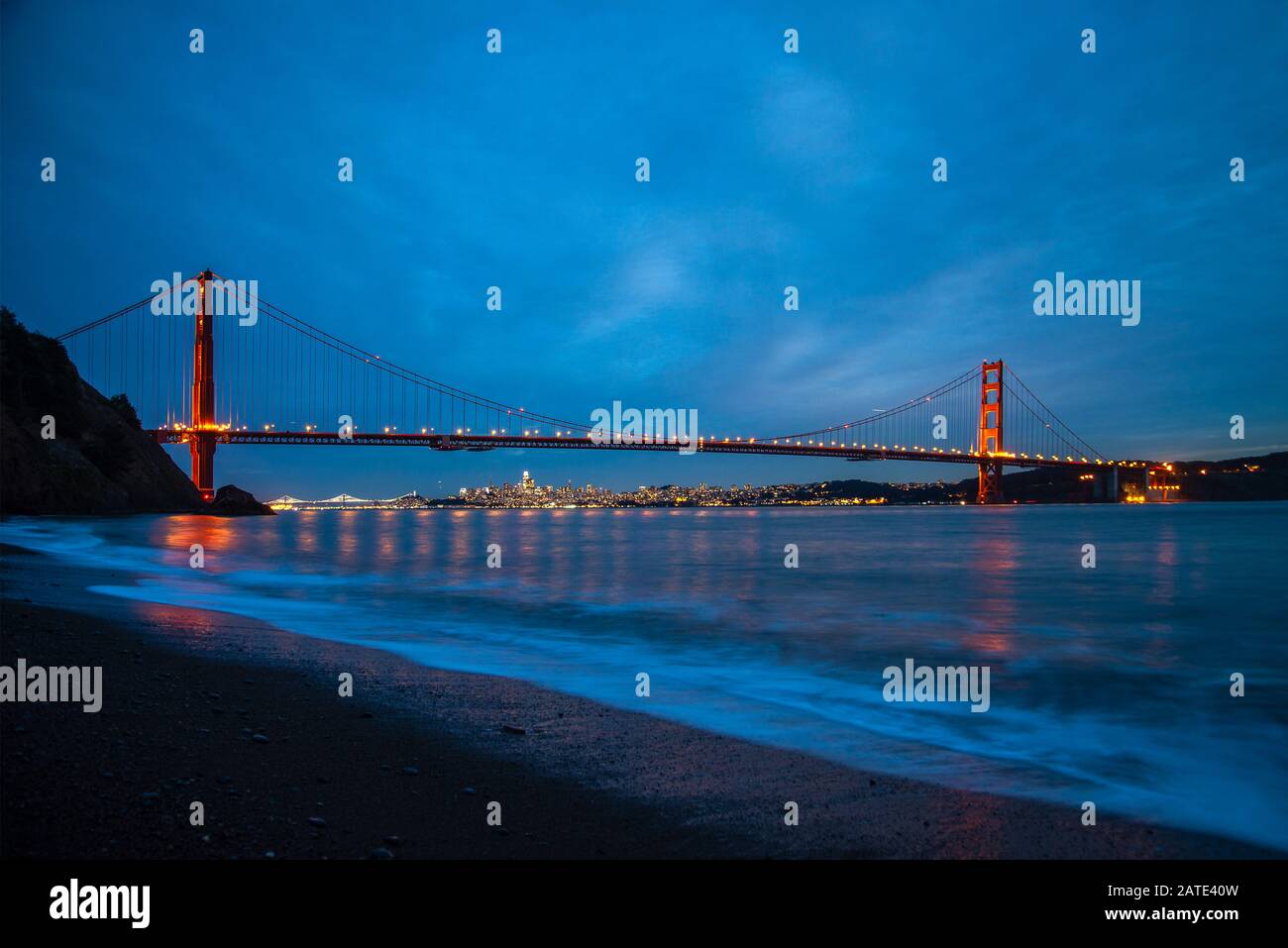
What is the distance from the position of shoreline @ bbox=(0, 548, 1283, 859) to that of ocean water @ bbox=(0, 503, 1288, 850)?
0.56 metres

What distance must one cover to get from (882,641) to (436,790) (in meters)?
7.59

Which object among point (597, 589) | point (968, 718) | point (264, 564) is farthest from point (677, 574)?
point (968, 718)

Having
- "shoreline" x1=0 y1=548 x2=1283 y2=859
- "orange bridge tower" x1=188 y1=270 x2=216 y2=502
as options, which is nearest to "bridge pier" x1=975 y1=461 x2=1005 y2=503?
"orange bridge tower" x1=188 y1=270 x2=216 y2=502

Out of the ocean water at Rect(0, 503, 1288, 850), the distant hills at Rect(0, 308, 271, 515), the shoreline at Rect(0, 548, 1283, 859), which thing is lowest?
the ocean water at Rect(0, 503, 1288, 850)

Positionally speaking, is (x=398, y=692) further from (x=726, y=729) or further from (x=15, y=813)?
(x=15, y=813)

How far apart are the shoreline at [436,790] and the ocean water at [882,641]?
56cm

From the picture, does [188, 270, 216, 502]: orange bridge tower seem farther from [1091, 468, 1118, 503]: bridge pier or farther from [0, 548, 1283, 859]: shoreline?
[1091, 468, 1118, 503]: bridge pier

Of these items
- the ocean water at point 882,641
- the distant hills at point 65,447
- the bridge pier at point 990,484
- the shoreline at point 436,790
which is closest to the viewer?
the shoreline at point 436,790

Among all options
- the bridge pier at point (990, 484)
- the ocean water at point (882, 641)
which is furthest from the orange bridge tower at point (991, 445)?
the ocean water at point (882, 641)

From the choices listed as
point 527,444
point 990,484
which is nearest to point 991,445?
point 990,484

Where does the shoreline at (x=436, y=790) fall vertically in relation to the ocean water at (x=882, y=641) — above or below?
above

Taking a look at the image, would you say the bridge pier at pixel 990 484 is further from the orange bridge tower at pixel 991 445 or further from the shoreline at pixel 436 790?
the shoreline at pixel 436 790

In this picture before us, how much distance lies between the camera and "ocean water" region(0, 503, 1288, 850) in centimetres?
476

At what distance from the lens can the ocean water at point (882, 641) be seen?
4.76 metres
